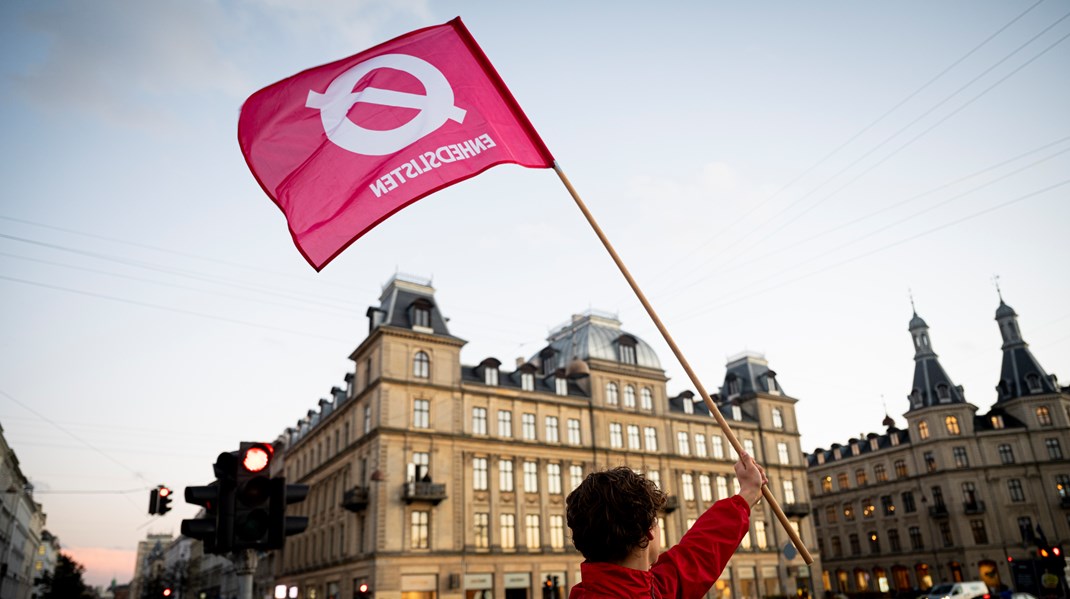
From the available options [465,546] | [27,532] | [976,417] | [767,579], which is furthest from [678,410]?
[27,532]

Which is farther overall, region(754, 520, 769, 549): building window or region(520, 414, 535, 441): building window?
region(754, 520, 769, 549): building window

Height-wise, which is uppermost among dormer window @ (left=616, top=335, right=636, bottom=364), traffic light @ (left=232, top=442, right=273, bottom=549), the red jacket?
dormer window @ (left=616, top=335, right=636, bottom=364)

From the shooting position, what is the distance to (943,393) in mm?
73750

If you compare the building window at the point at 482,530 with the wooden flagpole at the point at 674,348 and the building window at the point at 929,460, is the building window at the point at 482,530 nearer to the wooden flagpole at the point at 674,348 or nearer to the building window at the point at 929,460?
the wooden flagpole at the point at 674,348

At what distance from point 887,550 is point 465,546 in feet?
179

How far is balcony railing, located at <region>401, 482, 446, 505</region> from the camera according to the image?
42500mm

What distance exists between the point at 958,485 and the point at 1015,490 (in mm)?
4959

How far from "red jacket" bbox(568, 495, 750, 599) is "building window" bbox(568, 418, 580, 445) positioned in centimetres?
4991

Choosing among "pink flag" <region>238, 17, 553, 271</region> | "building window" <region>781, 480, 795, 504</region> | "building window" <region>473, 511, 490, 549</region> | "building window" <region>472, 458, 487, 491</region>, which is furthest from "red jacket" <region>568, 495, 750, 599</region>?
"building window" <region>781, 480, 795, 504</region>

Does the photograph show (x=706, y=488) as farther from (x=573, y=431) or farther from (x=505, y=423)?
(x=505, y=423)

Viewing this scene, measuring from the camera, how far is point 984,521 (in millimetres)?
67250

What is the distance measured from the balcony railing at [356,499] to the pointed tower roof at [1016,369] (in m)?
68.0

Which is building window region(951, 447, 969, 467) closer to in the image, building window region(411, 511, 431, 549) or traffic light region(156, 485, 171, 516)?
building window region(411, 511, 431, 549)

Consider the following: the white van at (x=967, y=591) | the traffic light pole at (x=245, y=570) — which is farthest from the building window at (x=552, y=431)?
the traffic light pole at (x=245, y=570)
